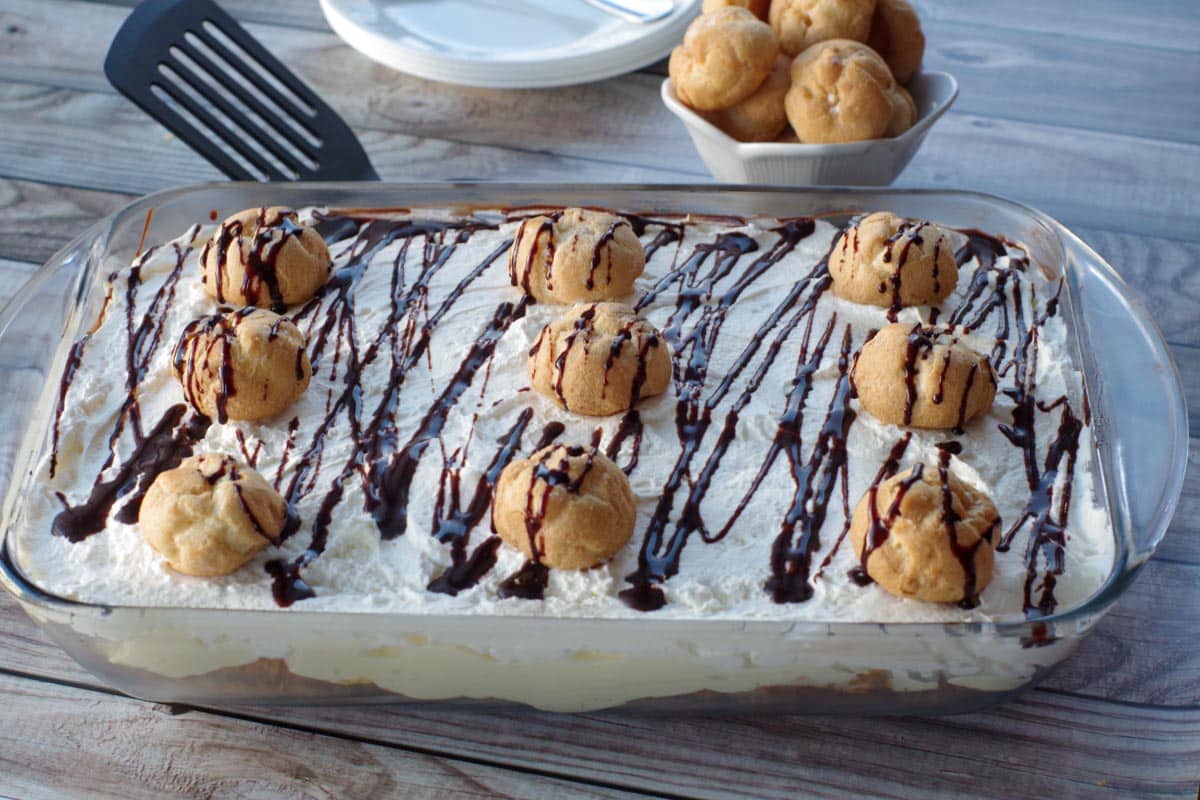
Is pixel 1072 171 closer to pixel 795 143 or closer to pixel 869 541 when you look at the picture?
pixel 795 143

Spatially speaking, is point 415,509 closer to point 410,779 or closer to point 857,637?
point 410,779

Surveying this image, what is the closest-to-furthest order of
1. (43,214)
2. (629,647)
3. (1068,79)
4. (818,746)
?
(629,647) → (818,746) → (43,214) → (1068,79)

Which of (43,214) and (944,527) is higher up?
(944,527)

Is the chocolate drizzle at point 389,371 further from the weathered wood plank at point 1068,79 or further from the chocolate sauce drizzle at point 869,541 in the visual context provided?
the weathered wood plank at point 1068,79

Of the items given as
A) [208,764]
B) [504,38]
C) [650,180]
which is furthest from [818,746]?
[504,38]

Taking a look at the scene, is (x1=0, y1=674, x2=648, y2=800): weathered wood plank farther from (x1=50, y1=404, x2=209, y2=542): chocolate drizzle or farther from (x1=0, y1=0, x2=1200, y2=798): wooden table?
(x1=50, y1=404, x2=209, y2=542): chocolate drizzle

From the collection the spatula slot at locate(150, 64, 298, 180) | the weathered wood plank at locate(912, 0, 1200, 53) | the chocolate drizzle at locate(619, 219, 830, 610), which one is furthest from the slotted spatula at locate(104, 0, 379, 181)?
the weathered wood plank at locate(912, 0, 1200, 53)

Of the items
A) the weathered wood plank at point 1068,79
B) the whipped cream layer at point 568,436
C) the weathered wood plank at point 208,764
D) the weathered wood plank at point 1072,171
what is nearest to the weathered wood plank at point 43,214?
the whipped cream layer at point 568,436
